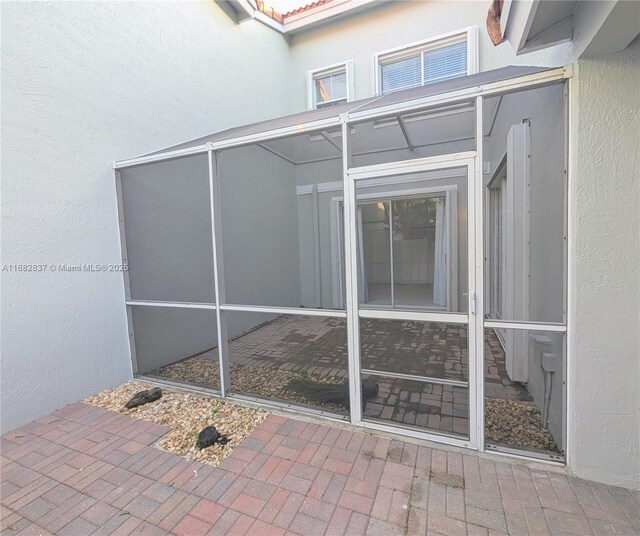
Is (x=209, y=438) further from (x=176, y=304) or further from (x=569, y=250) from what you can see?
(x=569, y=250)

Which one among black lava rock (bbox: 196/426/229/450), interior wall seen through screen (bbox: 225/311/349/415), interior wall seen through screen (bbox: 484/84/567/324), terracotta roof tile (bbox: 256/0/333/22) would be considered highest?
terracotta roof tile (bbox: 256/0/333/22)

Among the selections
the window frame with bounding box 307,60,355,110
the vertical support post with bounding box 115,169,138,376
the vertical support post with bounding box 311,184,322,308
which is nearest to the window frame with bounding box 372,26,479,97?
the window frame with bounding box 307,60,355,110

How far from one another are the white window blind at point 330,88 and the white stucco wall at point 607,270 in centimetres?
575

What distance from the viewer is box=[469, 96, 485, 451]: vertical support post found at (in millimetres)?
2115

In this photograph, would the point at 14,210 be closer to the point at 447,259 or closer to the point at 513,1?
the point at 513,1

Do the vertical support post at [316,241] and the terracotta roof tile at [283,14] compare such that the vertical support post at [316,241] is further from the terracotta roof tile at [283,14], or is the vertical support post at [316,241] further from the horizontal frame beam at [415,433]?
the horizontal frame beam at [415,433]

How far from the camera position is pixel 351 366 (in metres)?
2.57

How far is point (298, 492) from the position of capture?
1.94m

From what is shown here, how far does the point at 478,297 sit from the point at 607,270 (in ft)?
2.30

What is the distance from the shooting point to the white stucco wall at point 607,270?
5.78ft

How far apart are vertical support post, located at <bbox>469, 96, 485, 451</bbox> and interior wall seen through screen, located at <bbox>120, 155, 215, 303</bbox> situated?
134 inches

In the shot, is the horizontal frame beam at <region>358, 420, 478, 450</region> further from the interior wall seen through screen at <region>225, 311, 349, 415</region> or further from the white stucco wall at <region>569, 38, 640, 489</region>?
the white stucco wall at <region>569, 38, 640, 489</region>

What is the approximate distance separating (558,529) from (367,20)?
26.0ft

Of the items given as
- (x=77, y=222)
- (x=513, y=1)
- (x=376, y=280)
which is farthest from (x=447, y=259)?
(x=77, y=222)
